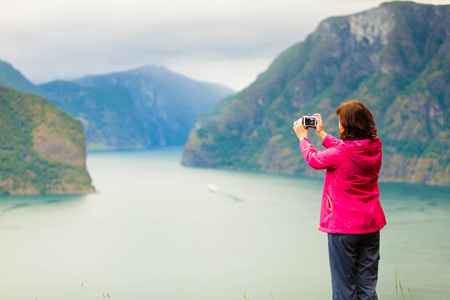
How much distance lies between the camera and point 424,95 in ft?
210

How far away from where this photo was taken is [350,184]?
2.82m

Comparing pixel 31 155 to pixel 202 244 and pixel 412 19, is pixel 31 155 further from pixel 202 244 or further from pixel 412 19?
pixel 412 19

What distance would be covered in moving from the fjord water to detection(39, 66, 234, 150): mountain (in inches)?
3970

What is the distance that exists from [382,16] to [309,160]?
76361 millimetres

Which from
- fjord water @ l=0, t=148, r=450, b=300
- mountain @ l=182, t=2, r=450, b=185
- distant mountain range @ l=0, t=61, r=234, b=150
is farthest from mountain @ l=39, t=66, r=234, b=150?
fjord water @ l=0, t=148, r=450, b=300

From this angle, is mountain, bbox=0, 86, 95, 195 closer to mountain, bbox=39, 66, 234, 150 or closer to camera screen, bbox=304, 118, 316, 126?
camera screen, bbox=304, 118, 316, 126

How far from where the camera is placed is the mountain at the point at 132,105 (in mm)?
154125

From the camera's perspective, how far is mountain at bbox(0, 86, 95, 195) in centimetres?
4434

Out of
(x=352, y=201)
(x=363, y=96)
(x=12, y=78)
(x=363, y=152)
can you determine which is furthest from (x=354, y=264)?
(x=12, y=78)

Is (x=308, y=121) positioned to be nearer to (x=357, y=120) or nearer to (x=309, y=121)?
(x=309, y=121)

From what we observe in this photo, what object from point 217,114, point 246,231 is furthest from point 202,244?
point 217,114

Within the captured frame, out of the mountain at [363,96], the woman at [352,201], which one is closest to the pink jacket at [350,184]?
the woman at [352,201]

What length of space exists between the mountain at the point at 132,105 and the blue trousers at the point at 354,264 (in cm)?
13804

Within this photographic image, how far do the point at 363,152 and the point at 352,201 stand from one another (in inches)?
10.7
